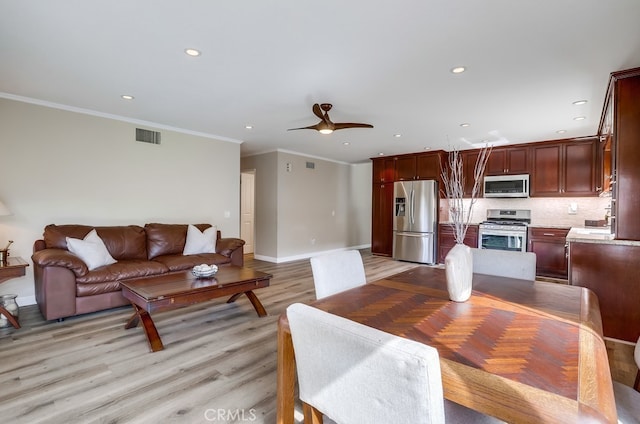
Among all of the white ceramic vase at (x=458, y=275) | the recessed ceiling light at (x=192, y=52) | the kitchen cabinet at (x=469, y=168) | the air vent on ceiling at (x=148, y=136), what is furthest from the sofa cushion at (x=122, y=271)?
the kitchen cabinet at (x=469, y=168)

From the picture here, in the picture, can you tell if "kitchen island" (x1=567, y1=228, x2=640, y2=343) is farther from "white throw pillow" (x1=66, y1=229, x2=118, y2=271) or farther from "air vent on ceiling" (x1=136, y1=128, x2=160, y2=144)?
"air vent on ceiling" (x1=136, y1=128, x2=160, y2=144)

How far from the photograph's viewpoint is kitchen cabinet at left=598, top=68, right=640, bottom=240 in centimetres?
277

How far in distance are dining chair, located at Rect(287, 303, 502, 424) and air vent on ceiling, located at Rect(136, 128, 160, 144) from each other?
4618 millimetres

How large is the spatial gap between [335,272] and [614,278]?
8.98 ft

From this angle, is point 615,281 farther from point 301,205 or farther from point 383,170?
point 301,205

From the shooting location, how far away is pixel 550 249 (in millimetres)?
5297

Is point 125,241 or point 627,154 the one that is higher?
point 627,154

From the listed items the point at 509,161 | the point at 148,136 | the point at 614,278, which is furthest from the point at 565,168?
the point at 148,136

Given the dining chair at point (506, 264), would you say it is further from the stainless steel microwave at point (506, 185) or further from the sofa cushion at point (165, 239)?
the stainless steel microwave at point (506, 185)

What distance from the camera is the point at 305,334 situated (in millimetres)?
973

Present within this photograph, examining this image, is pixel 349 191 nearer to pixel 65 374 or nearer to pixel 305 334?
pixel 65 374

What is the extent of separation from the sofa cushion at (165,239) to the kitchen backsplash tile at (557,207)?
556 centimetres

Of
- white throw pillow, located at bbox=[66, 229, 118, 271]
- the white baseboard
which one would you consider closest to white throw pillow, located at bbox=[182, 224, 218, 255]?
white throw pillow, located at bbox=[66, 229, 118, 271]

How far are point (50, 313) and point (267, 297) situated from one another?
7.21 ft
